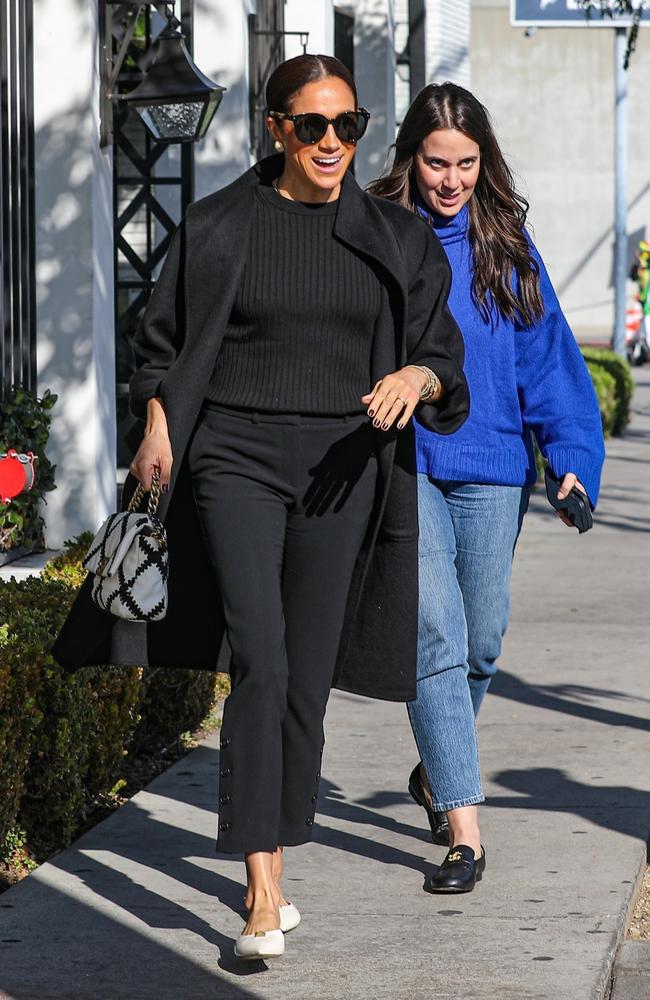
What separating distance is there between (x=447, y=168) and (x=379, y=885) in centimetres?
173

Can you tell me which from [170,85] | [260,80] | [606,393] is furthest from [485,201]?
[606,393]

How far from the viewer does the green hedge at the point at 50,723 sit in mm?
4195

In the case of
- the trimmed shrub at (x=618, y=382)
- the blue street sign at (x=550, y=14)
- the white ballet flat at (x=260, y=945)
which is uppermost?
the blue street sign at (x=550, y=14)

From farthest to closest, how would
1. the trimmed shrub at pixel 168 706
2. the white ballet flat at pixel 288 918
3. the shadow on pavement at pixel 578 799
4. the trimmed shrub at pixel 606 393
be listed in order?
the trimmed shrub at pixel 606 393
the trimmed shrub at pixel 168 706
the shadow on pavement at pixel 578 799
the white ballet flat at pixel 288 918

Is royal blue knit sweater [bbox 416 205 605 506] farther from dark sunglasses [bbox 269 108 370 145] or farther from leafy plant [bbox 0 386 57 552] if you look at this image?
leafy plant [bbox 0 386 57 552]

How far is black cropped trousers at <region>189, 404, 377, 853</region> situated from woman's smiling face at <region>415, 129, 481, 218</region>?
2.45ft

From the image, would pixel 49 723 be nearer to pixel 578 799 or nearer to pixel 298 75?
pixel 578 799

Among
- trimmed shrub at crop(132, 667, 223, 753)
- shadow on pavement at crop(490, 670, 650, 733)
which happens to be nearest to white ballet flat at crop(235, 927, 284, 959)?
trimmed shrub at crop(132, 667, 223, 753)

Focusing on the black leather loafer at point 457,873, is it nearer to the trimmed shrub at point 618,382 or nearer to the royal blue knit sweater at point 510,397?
the royal blue knit sweater at point 510,397

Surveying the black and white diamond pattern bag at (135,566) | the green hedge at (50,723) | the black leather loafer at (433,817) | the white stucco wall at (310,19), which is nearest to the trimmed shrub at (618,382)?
the white stucco wall at (310,19)

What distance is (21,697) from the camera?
4.21 metres

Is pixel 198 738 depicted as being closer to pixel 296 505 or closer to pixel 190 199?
pixel 296 505

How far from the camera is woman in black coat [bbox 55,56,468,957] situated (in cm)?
353

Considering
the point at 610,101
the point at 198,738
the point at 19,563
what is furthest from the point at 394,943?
the point at 610,101
